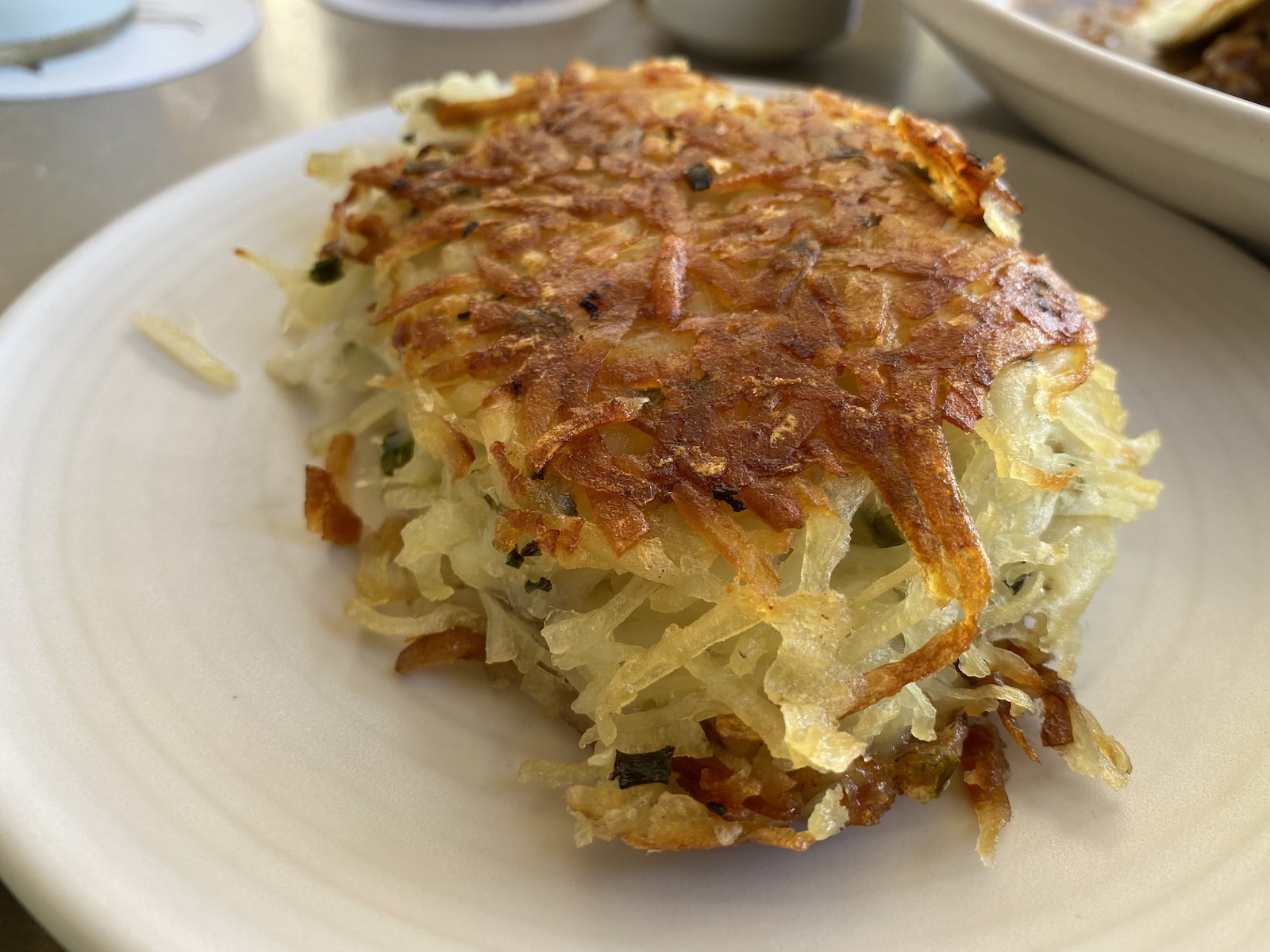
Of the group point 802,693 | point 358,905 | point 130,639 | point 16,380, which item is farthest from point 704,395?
point 16,380

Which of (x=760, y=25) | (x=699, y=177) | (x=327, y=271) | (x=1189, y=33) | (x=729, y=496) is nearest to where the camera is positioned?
(x=729, y=496)

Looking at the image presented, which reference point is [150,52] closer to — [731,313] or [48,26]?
[48,26]

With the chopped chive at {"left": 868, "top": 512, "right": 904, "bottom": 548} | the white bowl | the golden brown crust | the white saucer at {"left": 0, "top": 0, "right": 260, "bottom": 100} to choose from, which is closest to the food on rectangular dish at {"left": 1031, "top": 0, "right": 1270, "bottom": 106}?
the white bowl

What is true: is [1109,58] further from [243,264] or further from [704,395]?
[243,264]

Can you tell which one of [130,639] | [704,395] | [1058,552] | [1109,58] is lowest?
[130,639]

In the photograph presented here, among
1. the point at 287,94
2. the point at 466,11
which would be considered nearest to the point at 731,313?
the point at 287,94

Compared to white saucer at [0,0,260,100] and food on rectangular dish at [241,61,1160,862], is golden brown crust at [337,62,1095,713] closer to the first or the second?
food on rectangular dish at [241,61,1160,862]

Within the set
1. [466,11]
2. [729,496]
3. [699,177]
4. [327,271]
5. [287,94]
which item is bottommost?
[287,94]
